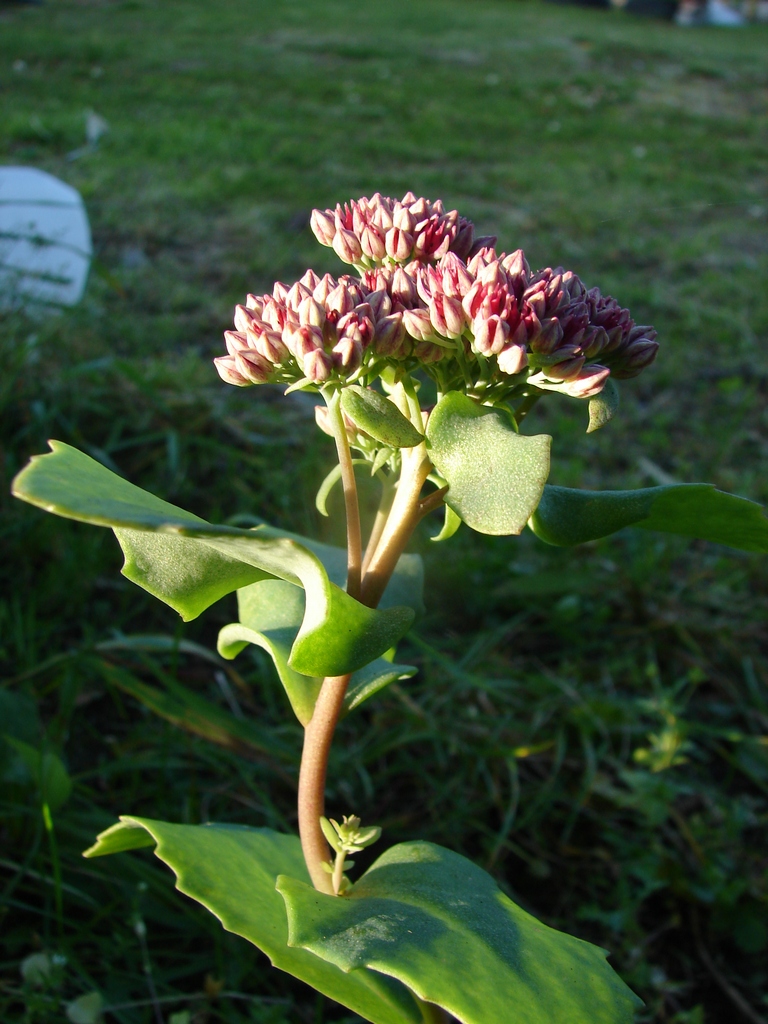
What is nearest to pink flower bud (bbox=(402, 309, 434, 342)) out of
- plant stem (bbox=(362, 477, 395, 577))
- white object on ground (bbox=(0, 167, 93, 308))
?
plant stem (bbox=(362, 477, 395, 577))

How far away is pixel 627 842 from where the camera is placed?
1.49 metres

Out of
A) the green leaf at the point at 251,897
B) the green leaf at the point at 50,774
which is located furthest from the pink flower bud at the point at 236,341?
the green leaf at the point at 50,774

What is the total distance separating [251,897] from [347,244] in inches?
24.8

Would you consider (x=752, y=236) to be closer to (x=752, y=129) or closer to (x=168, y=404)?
(x=752, y=129)

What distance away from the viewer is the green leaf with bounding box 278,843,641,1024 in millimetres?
685

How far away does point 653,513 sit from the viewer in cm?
81

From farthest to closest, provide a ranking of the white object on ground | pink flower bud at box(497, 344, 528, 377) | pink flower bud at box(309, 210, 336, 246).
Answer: the white object on ground
pink flower bud at box(309, 210, 336, 246)
pink flower bud at box(497, 344, 528, 377)

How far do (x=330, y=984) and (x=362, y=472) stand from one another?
1.82 feet

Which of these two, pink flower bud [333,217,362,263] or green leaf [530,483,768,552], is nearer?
green leaf [530,483,768,552]

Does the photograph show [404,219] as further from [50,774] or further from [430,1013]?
[50,774]

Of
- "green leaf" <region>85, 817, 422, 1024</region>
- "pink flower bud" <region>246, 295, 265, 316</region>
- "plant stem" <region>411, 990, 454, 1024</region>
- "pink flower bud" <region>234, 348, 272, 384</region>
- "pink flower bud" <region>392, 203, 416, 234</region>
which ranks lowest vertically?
"plant stem" <region>411, 990, 454, 1024</region>

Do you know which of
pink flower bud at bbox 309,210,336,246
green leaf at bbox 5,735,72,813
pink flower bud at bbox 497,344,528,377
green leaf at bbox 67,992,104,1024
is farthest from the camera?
green leaf at bbox 5,735,72,813

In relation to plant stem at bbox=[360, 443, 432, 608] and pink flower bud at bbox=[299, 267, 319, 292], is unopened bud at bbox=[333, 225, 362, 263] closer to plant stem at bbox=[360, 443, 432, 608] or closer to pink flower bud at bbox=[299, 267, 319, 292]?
pink flower bud at bbox=[299, 267, 319, 292]

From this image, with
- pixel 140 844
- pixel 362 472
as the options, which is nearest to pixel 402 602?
pixel 362 472
